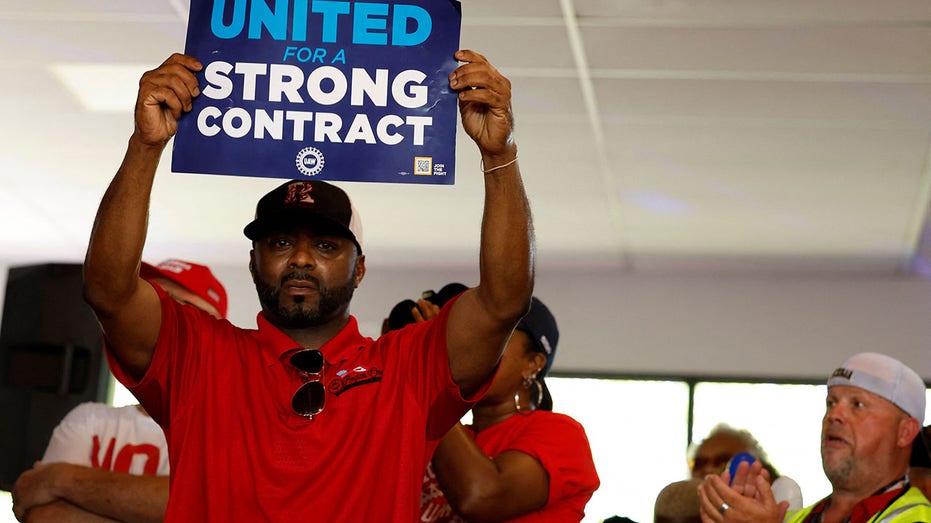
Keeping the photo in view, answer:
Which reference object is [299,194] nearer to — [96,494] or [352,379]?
[352,379]

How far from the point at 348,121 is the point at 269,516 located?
653 mm

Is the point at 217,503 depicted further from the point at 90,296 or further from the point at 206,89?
the point at 206,89

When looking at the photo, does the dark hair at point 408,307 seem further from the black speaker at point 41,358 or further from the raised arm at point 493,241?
the black speaker at point 41,358

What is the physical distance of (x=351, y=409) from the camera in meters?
2.04

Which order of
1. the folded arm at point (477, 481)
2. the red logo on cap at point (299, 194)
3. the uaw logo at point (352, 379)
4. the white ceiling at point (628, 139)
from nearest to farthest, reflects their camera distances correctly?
1. the uaw logo at point (352, 379)
2. the red logo on cap at point (299, 194)
3. the folded arm at point (477, 481)
4. the white ceiling at point (628, 139)

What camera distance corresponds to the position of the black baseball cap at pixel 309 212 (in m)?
2.16

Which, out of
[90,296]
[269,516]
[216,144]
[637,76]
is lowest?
[269,516]

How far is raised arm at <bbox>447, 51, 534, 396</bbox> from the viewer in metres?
2.00

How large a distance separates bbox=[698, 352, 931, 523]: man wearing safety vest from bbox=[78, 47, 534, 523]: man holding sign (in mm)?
803

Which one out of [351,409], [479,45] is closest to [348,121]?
[351,409]

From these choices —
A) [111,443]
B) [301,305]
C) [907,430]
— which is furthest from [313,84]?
[907,430]

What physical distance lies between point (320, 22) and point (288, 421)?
0.68 meters

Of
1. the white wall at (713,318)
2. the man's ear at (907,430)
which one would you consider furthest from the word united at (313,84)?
the white wall at (713,318)

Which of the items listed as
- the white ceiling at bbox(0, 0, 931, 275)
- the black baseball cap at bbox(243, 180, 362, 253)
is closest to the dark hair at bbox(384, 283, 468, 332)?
the black baseball cap at bbox(243, 180, 362, 253)
